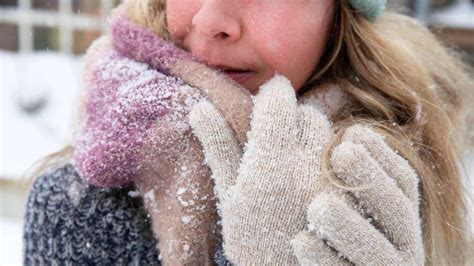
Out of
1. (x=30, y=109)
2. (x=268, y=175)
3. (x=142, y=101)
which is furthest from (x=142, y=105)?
(x=30, y=109)

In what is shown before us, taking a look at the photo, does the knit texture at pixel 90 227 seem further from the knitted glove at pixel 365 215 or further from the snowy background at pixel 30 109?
the snowy background at pixel 30 109

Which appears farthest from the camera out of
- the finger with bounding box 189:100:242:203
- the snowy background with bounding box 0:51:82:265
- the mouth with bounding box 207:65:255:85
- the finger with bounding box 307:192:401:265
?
the snowy background with bounding box 0:51:82:265

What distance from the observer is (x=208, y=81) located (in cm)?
125

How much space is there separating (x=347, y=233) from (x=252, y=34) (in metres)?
0.38

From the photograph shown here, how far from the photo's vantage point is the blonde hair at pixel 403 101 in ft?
4.32

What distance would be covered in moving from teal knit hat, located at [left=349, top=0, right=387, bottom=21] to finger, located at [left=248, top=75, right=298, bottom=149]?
11.0 inches

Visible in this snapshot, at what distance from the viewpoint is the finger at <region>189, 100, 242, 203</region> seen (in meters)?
1.16

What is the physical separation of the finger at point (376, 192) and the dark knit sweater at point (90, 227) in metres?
0.39

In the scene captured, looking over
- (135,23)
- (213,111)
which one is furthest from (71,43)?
Answer: (213,111)

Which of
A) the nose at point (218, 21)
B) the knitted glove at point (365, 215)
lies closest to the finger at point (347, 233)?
the knitted glove at point (365, 215)

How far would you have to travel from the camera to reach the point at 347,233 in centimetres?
105

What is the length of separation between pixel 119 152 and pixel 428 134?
58cm

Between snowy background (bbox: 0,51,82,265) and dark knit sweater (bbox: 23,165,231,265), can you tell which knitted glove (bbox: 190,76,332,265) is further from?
snowy background (bbox: 0,51,82,265)

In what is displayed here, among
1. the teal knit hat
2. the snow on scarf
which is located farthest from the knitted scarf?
the teal knit hat
